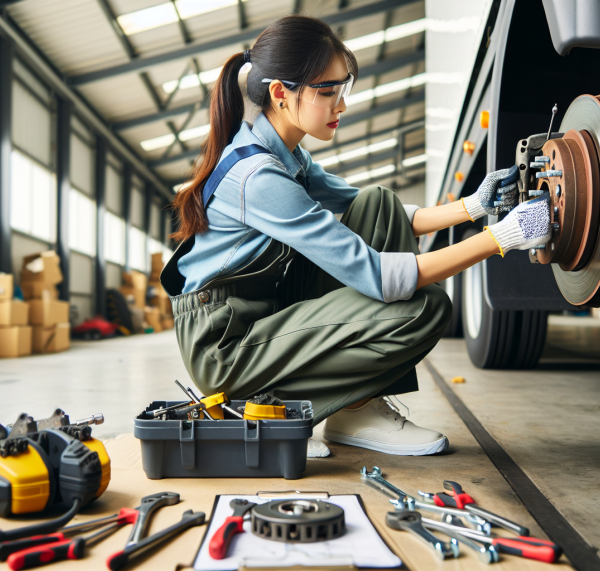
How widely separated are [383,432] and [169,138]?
965cm

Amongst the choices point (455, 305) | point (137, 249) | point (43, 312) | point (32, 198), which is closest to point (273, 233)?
point (455, 305)

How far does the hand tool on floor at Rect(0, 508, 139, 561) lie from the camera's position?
810 mm

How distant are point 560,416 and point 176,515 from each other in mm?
1408

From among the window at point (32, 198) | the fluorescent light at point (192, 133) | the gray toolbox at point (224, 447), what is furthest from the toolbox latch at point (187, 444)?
the fluorescent light at point (192, 133)

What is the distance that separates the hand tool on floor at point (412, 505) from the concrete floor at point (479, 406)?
0.18 feet

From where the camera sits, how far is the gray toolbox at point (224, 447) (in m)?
1.16

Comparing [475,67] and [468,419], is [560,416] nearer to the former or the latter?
[468,419]

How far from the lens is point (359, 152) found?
14.5m

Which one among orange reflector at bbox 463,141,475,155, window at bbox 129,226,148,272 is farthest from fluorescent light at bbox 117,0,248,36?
orange reflector at bbox 463,141,475,155

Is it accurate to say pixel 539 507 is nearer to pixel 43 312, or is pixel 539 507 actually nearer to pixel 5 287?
pixel 5 287

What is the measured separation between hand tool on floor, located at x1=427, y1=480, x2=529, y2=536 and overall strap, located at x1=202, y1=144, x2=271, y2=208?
84 cm

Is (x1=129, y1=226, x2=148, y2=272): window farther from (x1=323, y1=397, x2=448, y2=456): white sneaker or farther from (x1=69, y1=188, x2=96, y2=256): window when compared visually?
(x1=323, y1=397, x2=448, y2=456): white sneaker

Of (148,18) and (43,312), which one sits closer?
(43,312)

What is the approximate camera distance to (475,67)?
1926mm
